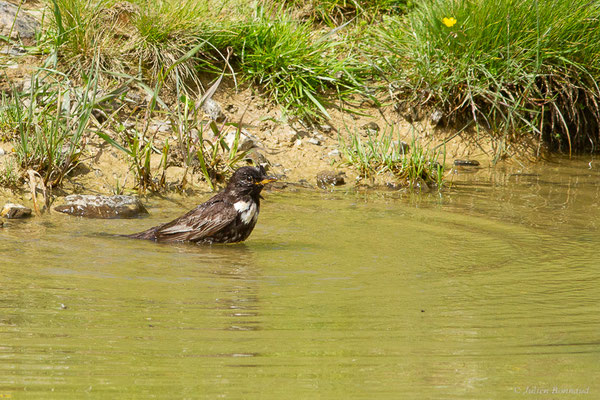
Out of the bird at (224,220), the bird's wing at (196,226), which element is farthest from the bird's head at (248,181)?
the bird's wing at (196,226)

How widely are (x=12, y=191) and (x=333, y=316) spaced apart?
12.0 ft

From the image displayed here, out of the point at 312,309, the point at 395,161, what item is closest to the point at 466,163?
the point at 395,161

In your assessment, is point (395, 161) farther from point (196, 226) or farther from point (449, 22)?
point (196, 226)

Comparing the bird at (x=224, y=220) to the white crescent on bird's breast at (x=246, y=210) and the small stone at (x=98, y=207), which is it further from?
the small stone at (x=98, y=207)

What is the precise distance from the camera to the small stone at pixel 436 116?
8.45 m

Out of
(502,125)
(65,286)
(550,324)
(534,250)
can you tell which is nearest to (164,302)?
(65,286)

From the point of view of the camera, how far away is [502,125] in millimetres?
8367

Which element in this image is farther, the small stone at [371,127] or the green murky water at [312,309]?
the small stone at [371,127]

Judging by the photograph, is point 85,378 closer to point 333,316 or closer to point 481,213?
point 333,316

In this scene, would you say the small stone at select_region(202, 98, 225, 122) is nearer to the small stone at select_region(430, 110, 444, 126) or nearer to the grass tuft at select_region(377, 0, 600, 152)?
the grass tuft at select_region(377, 0, 600, 152)

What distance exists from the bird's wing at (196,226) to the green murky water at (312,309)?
197 mm

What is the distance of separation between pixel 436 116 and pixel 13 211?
4.62 metres

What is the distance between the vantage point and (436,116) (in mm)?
8461

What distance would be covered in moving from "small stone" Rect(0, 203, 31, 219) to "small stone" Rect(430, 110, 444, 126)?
452cm
